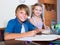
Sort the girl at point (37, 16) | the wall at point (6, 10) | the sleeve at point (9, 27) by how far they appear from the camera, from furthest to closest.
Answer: the wall at point (6, 10) → the girl at point (37, 16) → the sleeve at point (9, 27)

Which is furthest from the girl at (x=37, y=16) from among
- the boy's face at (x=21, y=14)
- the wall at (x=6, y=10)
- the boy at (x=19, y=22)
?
the boy's face at (x=21, y=14)

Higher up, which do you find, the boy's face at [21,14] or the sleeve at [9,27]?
the boy's face at [21,14]

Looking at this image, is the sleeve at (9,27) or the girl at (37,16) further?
the girl at (37,16)

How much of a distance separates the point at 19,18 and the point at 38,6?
73cm

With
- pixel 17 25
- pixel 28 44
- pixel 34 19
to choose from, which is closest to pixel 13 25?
pixel 17 25

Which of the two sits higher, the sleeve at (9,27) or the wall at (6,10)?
the wall at (6,10)

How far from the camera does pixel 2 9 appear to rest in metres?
2.47

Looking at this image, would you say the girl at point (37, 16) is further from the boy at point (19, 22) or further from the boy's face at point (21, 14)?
the boy's face at point (21, 14)

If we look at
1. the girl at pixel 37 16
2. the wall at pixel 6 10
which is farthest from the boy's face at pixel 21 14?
the wall at pixel 6 10

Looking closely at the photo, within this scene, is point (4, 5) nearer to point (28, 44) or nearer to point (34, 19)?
point (34, 19)

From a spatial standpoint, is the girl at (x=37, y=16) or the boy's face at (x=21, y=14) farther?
the girl at (x=37, y=16)

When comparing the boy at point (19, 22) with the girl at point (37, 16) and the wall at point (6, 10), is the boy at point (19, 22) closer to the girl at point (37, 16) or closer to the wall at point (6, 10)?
the girl at point (37, 16)

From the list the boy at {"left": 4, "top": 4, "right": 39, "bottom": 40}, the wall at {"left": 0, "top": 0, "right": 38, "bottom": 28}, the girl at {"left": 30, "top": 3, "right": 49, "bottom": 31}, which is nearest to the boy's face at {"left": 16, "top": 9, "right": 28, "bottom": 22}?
the boy at {"left": 4, "top": 4, "right": 39, "bottom": 40}

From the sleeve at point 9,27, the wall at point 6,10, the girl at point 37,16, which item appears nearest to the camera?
the sleeve at point 9,27
